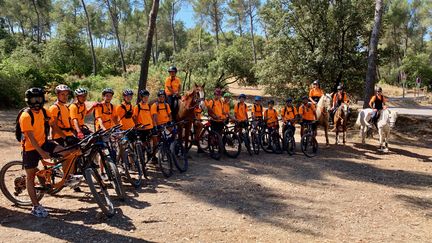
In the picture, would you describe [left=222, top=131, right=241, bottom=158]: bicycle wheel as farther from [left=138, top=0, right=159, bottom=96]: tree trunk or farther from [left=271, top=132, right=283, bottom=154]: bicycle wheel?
[left=138, top=0, right=159, bottom=96]: tree trunk

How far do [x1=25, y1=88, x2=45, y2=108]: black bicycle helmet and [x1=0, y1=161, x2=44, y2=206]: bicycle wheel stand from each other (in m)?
1.23

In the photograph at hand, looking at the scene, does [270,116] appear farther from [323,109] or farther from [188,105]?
[188,105]

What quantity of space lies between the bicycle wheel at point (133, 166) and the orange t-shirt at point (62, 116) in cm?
114

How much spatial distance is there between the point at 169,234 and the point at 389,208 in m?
4.06

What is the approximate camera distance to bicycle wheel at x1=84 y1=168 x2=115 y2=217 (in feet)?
16.9

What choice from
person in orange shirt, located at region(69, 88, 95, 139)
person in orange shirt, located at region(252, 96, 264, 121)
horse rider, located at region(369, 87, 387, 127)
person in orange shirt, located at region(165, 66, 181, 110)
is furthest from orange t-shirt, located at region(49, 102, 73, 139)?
Answer: horse rider, located at region(369, 87, 387, 127)

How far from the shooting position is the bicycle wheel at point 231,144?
9.99m

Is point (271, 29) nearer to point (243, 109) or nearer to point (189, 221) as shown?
point (243, 109)

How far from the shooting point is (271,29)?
1789cm

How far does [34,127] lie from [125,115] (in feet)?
8.94

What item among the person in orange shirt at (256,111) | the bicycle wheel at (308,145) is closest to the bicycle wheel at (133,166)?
the person in orange shirt at (256,111)

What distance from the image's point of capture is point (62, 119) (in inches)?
250

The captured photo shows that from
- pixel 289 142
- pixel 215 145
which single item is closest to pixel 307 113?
pixel 289 142

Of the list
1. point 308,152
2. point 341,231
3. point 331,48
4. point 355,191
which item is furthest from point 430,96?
point 341,231
